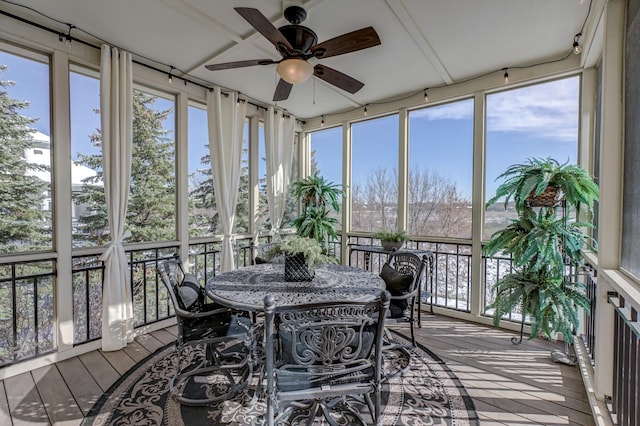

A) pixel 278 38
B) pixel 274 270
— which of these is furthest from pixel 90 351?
pixel 278 38


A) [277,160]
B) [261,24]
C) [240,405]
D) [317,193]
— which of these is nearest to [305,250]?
[240,405]

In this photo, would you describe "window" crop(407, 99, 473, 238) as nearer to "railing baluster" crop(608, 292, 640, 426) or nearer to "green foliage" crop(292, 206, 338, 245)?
"green foliage" crop(292, 206, 338, 245)

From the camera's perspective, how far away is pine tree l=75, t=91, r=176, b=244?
3.35m

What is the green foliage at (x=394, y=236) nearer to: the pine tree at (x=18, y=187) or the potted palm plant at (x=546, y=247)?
the potted palm plant at (x=546, y=247)

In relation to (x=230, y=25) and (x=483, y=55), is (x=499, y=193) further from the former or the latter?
(x=230, y=25)

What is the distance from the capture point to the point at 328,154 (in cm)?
527

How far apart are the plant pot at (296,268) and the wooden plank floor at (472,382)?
152 centimetres

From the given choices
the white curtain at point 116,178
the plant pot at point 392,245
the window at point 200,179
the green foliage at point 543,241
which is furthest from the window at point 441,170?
the white curtain at point 116,178

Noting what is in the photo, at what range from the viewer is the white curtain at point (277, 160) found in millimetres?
4652

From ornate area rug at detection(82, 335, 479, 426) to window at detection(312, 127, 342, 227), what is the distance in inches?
115

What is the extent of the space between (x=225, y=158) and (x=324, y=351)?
3097 mm

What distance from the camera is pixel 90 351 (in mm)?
2908

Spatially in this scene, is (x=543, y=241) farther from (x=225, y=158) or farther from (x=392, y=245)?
(x=225, y=158)

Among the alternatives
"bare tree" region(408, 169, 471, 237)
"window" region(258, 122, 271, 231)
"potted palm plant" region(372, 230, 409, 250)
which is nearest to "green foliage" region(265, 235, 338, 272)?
"potted palm plant" region(372, 230, 409, 250)
